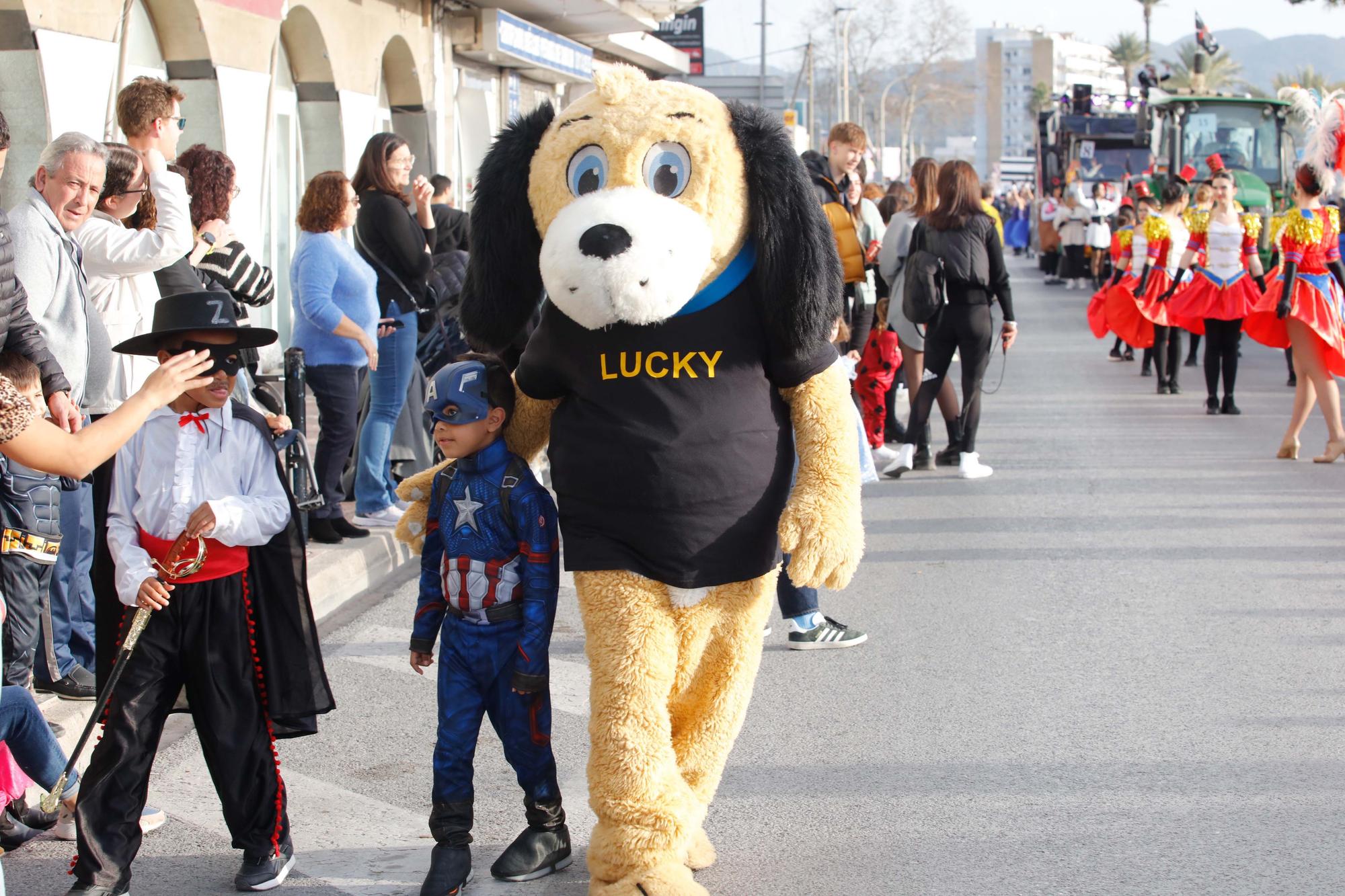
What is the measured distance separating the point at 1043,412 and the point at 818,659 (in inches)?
296

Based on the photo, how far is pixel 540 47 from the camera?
21.8m

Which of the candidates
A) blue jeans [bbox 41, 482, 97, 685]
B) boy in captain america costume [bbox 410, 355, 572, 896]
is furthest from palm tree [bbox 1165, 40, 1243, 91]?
boy in captain america costume [bbox 410, 355, 572, 896]

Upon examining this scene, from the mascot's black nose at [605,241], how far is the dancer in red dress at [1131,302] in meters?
11.6

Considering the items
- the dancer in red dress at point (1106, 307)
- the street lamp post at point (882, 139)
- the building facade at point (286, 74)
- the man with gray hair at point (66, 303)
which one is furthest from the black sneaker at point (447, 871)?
the street lamp post at point (882, 139)

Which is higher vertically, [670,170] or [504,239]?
[670,170]

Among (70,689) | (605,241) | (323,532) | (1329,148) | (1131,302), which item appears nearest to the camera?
(605,241)

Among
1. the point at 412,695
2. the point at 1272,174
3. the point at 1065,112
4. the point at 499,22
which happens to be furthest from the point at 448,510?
the point at 1065,112

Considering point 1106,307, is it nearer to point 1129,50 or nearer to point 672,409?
point 672,409

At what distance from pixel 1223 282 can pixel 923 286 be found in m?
4.22

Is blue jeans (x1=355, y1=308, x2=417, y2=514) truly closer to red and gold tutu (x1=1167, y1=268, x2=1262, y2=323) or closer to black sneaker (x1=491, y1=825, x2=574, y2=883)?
black sneaker (x1=491, y1=825, x2=574, y2=883)

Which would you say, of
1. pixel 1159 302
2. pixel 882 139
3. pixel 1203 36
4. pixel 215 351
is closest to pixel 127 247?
pixel 215 351

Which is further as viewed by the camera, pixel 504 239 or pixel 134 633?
pixel 504 239

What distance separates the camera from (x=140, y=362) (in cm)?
564

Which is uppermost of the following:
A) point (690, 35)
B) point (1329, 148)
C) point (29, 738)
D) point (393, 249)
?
point (690, 35)
